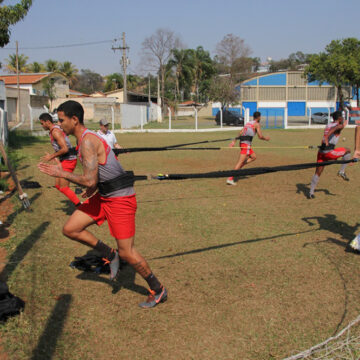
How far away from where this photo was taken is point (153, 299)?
13.3 ft

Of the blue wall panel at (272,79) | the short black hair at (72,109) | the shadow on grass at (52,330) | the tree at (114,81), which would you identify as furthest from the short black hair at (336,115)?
the tree at (114,81)

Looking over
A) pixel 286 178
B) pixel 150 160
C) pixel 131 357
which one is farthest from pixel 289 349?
pixel 150 160

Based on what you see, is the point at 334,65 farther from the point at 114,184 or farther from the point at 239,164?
the point at 114,184

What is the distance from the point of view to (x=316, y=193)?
30.1 feet

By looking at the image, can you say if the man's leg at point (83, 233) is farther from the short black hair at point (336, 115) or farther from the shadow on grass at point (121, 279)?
the short black hair at point (336, 115)

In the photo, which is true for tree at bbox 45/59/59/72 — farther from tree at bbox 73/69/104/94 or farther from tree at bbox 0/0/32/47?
tree at bbox 0/0/32/47

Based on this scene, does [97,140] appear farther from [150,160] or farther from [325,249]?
[150,160]

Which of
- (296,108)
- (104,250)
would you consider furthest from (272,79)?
(104,250)

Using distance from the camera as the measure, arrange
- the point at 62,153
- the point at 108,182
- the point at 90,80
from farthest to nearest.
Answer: the point at 90,80
the point at 62,153
the point at 108,182

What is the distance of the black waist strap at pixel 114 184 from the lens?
386cm

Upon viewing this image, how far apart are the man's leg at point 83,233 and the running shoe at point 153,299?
0.57m

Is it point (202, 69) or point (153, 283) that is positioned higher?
point (202, 69)

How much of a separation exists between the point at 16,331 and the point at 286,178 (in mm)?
8801

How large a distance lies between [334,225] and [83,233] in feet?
14.6
